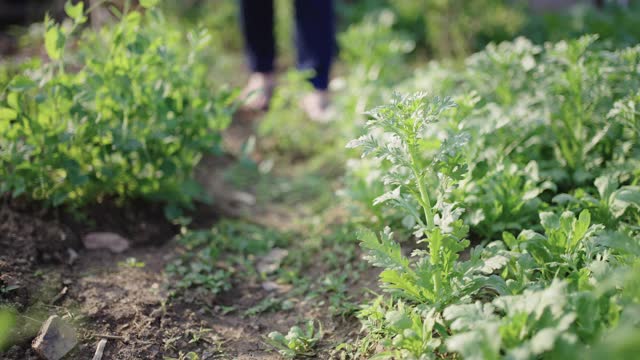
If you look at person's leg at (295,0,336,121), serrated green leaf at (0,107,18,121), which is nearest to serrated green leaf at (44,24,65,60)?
serrated green leaf at (0,107,18,121)

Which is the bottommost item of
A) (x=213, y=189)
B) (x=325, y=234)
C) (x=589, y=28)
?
(x=325, y=234)

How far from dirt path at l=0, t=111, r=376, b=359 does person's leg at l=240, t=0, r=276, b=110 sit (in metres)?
2.05

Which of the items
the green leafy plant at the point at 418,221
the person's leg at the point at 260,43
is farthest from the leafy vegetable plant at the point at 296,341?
the person's leg at the point at 260,43

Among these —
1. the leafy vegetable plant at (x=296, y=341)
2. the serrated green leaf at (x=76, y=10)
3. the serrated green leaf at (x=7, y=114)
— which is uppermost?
the serrated green leaf at (x=76, y=10)

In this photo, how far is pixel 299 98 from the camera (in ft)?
13.5

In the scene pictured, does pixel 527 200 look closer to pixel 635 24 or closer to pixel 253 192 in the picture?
pixel 253 192

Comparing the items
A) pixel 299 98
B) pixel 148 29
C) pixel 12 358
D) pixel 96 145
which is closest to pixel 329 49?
pixel 299 98

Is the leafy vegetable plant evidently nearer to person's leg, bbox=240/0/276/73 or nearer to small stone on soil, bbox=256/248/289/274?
small stone on soil, bbox=256/248/289/274

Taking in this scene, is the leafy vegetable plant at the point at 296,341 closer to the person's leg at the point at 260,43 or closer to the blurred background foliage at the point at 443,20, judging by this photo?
the person's leg at the point at 260,43

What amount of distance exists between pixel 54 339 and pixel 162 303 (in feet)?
1.27

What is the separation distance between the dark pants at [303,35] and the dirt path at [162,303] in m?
1.93

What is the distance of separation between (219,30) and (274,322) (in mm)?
4380

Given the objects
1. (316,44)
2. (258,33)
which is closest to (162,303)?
(316,44)

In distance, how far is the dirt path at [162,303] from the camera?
2100 mm
